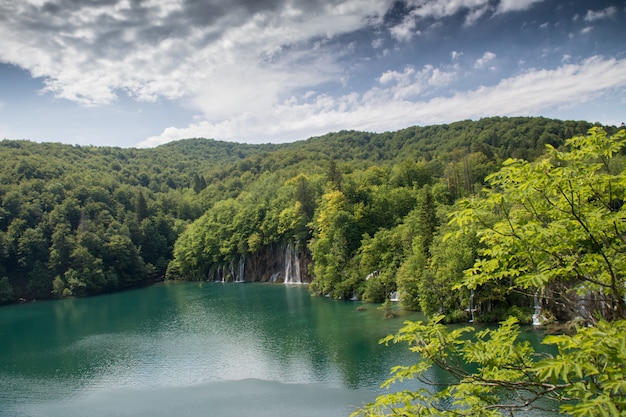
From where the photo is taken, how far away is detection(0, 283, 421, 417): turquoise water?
74.2 ft

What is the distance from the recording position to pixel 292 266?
2344 inches

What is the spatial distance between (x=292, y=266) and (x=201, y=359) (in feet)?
99.8

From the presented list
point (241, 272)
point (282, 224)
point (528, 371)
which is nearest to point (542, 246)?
point (528, 371)

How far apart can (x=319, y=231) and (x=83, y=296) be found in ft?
Answer: 103

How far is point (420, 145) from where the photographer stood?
97062mm

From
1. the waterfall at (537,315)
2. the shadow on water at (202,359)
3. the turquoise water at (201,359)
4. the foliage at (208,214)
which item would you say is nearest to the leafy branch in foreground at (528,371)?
the turquoise water at (201,359)

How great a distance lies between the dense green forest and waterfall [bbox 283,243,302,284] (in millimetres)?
650

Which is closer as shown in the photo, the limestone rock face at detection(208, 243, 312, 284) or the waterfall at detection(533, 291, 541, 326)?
the waterfall at detection(533, 291, 541, 326)

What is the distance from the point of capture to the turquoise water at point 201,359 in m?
22.6

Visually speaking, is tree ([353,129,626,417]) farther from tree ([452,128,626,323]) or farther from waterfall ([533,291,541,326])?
waterfall ([533,291,541,326])

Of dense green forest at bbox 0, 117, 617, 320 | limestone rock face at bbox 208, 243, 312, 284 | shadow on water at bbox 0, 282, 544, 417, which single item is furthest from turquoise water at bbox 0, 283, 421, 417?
limestone rock face at bbox 208, 243, 312, 284

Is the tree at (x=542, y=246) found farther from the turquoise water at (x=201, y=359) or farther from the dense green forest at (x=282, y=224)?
the dense green forest at (x=282, y=224)

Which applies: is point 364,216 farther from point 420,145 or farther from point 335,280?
point 420,145

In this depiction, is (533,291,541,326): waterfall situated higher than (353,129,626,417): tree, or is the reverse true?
(353,129,626,417): tree
